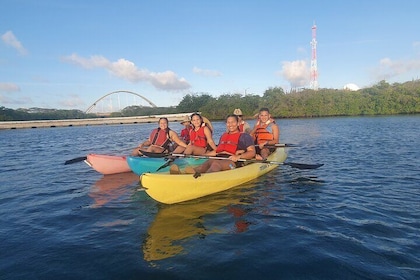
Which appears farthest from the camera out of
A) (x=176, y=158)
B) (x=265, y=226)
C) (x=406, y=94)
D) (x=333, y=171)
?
(x=406, y=94)

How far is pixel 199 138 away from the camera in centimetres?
873

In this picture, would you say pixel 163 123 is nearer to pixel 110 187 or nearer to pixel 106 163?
pixel 106 163

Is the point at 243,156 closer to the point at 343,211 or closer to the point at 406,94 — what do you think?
the point at 343,211

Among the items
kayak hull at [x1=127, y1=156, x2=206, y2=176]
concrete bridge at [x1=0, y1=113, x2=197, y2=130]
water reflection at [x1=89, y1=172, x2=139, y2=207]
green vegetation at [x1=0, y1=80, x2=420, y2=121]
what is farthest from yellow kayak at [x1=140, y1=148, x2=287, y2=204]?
green vegetation at [x1=0, y1=80, x2=420, y2=121]

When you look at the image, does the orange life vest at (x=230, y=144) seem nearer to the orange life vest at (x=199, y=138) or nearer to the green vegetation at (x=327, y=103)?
the orange life vest at (x=199, y=138)

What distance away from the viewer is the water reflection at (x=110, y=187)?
707 centimetres

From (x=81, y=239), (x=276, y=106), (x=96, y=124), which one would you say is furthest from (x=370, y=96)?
(x=81, y=239)

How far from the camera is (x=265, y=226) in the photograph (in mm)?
5168

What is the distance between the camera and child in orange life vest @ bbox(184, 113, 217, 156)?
8.44 m

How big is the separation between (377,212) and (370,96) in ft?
205

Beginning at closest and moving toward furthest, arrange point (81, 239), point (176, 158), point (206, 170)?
point (81, 239) → point (206, 170) → point (176, 158)

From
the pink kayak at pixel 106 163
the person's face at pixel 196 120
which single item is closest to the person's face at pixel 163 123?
the person's face at pixel 196 120

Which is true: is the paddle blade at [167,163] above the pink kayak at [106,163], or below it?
above

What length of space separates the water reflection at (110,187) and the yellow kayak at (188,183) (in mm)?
1721
